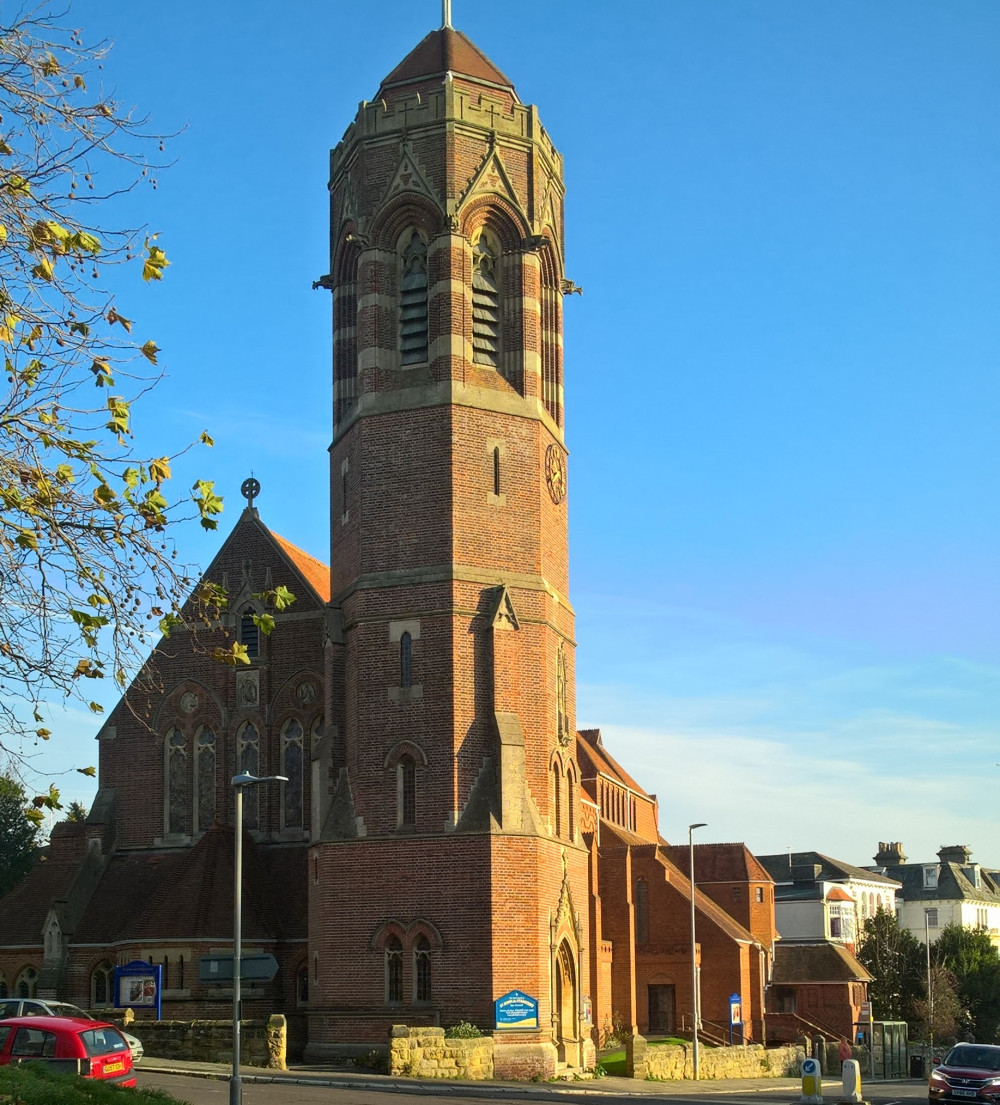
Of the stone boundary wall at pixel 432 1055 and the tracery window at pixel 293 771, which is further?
the tracery window at pixel 293 771

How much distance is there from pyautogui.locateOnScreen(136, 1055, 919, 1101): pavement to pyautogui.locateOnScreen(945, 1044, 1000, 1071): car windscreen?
669cm

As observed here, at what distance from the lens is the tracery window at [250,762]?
40.7 metres

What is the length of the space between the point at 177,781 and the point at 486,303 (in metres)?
15.4

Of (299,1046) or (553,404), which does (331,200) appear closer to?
(553,404)

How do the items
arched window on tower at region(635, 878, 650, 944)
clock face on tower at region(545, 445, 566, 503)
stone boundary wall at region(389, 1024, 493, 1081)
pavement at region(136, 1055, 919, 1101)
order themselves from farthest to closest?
arched window on tower at region(635, 878, 650, 944) < clock face on tower at region(545, 445, 566, 503) < stone boundary wall at region(389, 1024, 493, 1081) < pavement at region(136, 1055, 919, 1101)

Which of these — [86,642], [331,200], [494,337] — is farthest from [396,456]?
[86,642]

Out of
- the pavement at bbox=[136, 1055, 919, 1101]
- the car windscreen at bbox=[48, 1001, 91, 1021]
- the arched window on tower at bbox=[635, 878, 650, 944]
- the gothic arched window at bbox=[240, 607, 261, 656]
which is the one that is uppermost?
the gothic arched window at bbox=[240, 607, 261, 656]

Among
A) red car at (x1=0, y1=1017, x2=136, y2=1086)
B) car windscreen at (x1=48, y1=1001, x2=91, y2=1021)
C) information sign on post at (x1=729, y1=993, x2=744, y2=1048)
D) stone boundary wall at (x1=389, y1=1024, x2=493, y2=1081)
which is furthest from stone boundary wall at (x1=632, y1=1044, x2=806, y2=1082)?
red car at (x1=0, y1=1017, x2=136, y2=1086)

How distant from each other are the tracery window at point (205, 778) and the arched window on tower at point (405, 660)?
810 cm

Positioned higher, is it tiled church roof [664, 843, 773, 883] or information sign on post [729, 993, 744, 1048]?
tiled church roof [664, 843, 773, 883]

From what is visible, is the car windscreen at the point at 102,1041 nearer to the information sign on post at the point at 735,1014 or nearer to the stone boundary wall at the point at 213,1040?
the stone boundary wall at the point at 213,1040

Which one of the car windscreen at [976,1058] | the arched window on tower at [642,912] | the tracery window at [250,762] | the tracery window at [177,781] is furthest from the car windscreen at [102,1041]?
the arched window on tower at [642,912]

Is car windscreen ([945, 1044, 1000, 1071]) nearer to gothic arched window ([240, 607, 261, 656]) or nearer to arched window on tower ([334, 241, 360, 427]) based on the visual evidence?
arched window on tower ([334, 241, 360, 427])

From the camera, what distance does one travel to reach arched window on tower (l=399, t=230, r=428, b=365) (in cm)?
3806
